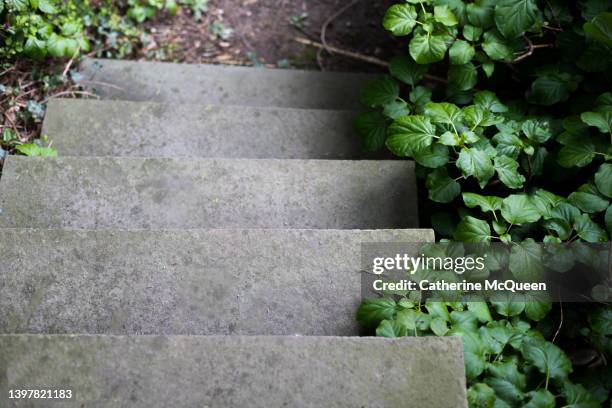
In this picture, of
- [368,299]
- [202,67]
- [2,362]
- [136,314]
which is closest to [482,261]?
[368,299]

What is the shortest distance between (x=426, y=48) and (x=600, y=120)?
688mm

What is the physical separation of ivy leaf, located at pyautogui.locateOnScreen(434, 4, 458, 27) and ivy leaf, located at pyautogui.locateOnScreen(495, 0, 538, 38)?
0.17 meters

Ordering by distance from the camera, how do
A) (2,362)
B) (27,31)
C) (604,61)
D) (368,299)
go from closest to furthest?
(2,362)
(368,299)
(604,61)
(27,31)

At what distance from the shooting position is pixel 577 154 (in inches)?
80.9

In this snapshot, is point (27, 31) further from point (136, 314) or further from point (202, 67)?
point (136, 314)

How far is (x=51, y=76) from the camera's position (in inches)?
113

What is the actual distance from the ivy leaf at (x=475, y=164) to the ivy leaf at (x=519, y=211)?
11cm

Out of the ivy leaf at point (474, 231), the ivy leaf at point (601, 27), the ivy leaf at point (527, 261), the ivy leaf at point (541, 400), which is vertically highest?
the ivy leaf at point (601, 27)

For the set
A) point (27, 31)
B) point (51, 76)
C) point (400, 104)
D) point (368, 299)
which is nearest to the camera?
point (368, 299)

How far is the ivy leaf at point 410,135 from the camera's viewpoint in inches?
80.2

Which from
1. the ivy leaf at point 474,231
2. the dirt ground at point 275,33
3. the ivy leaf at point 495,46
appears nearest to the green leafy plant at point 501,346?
the ivy leaf at point 474,231

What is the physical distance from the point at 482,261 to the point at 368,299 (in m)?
0.41

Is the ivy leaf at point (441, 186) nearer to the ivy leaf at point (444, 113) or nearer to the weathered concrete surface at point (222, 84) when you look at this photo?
the ivy leaf at point (444, 113)

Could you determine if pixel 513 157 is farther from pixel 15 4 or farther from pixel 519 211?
pixel 15 4
